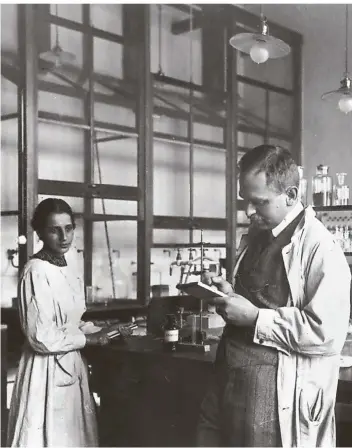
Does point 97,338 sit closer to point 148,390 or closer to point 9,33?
point 148,390

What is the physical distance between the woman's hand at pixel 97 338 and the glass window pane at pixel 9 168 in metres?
2.83

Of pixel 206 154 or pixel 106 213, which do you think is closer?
pixel 106 213

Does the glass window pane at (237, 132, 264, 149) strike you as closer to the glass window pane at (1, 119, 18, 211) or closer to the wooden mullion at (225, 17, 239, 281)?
the wooden mullion at (225, 17, 239, 281)

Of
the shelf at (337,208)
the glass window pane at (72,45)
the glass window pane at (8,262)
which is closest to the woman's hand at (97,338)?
the shelf at (337,208)

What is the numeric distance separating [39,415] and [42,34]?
4.11m

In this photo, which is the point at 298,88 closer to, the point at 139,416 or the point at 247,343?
the point at 139,416

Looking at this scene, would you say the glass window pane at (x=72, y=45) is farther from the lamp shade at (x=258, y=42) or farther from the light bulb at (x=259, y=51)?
the light bulb at (x=259, y=51)

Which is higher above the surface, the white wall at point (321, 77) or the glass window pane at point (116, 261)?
the white wall at point (321, 77)

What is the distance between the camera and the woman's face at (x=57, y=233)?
2684mm

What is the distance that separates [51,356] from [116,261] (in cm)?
355

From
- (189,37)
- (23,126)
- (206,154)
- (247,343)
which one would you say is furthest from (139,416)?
(189,37)

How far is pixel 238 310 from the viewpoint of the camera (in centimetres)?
174

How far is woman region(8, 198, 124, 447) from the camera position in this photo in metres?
2.55

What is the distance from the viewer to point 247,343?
182 centimetres
